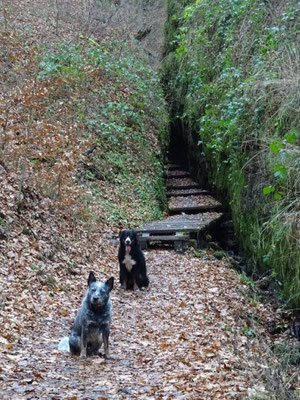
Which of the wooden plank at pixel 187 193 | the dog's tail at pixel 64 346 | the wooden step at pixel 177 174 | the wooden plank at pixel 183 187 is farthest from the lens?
the wooden step at pixel 177 174

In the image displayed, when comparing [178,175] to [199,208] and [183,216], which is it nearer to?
[199,208]

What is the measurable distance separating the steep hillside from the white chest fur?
2393mm

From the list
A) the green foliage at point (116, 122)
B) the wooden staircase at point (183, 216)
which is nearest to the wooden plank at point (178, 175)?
the wooden staircase at point (183, 216)

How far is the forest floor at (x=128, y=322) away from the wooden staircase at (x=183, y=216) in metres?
0.40

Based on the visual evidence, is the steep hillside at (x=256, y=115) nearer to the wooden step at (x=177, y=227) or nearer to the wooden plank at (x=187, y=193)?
the wooden plank at (x=187, y=193)

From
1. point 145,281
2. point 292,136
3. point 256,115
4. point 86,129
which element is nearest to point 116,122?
point 86,129

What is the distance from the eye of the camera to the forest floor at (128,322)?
15.6ft

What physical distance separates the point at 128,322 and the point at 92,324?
70.3 inches

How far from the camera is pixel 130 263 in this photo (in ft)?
28.7

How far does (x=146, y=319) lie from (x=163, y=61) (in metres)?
16.8

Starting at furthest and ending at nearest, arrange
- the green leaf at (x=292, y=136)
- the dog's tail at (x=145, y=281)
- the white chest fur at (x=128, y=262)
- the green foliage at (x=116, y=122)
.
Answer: the green foliage at (x=116, y=122)
the dog's tail at (x=145, y=281)
the white chest fur at (x=128, y=262)
the green leaf at (x=292, y=136)

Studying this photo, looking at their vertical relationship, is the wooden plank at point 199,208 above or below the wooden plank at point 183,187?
below

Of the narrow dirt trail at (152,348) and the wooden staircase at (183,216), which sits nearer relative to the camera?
the narrow dirt trail at (152,348)

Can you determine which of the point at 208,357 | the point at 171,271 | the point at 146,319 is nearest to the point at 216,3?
the point at 171,271
